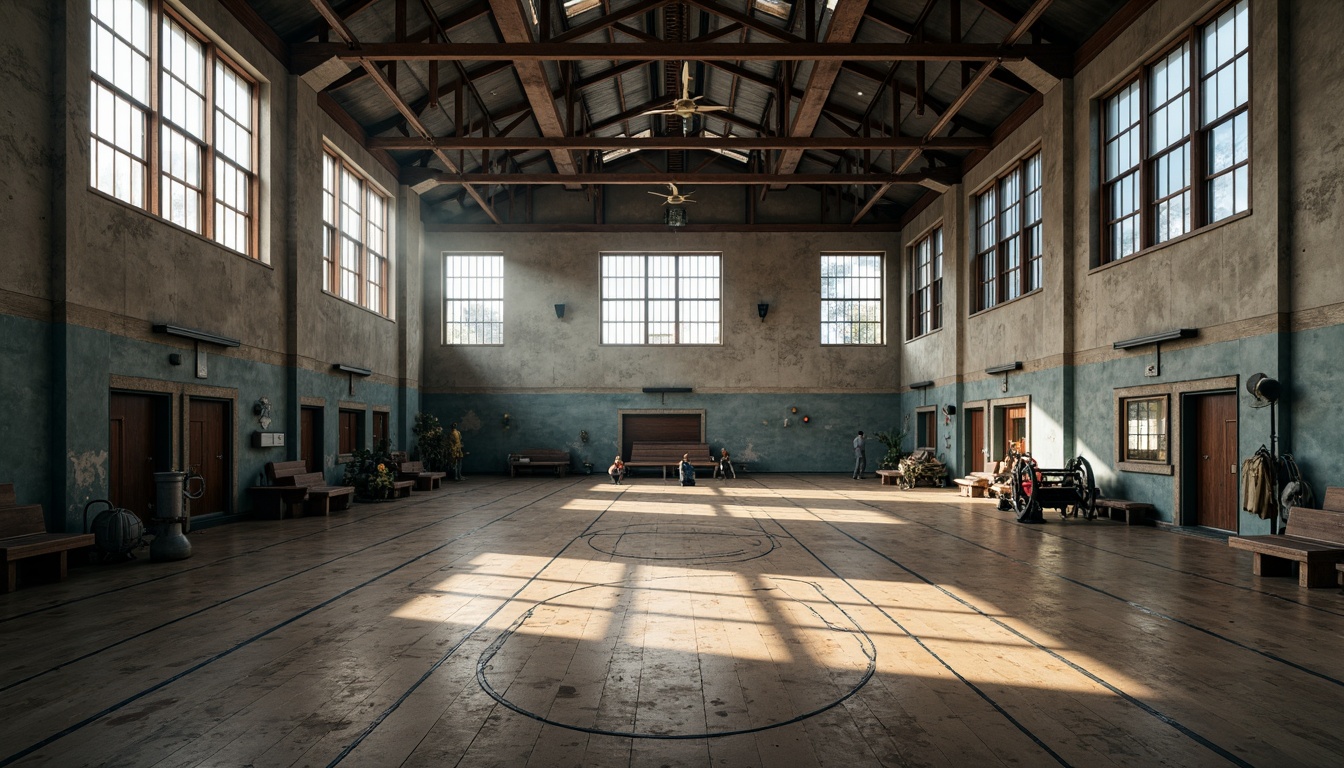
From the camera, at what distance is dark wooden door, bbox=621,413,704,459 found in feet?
73.1

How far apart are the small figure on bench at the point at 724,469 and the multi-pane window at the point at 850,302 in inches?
180

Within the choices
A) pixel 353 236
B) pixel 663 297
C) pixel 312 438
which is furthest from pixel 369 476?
pixel 663 297

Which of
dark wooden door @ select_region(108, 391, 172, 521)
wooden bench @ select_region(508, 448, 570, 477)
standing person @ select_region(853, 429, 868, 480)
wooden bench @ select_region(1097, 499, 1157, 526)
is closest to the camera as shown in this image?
dark wooden door @ select_region(108, 391, 172, 521)

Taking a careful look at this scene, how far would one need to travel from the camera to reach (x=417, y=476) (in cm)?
1727

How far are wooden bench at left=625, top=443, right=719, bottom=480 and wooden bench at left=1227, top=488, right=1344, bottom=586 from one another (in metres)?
14.7

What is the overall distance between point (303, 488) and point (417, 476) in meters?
5.22

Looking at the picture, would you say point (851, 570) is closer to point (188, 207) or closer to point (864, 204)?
point (188, 207)

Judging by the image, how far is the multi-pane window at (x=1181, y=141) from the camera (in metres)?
9.49

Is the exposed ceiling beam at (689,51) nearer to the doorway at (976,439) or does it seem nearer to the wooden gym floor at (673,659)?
the wooden gym floor at (673,659)

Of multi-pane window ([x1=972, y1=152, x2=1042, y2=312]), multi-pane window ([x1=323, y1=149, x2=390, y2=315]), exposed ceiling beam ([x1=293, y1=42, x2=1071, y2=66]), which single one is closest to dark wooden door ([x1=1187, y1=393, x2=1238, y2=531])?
multi-pane window ([x1=972, y1=152, x2=1042, y2=312])

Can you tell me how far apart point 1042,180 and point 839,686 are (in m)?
12.5

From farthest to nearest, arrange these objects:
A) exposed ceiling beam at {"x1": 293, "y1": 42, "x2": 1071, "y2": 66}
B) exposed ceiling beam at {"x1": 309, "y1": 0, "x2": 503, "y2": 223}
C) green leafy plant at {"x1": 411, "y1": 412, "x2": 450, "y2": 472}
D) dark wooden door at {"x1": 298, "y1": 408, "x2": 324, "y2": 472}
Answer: green leafy plant at {"x1": 411, "y1": 412, "x2": 450, "y2": 472} → dark wooden door at {"x1": 298, "y1": 408, "x2": 324, "y2": 472} → exposed ceiling beam at {"x1": 293, "y1": 42, "x2": 1071, "y2": 66} → exposed ceiling beam at {"x1": 309, "y1": 0, "x2": 503, "y2": 223}

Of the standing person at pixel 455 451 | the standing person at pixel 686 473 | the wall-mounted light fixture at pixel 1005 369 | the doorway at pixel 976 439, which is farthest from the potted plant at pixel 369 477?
the doorway at pixel 976 439

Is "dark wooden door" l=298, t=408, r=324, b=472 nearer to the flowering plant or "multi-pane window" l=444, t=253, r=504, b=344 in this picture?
the flowering plant
